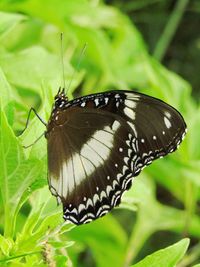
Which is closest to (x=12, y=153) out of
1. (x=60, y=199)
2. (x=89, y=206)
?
(x=60, y=199)

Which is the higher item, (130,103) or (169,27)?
(130,103)

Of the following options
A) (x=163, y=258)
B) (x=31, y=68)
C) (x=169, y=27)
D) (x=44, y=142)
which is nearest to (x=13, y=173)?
(x=44, y=142)

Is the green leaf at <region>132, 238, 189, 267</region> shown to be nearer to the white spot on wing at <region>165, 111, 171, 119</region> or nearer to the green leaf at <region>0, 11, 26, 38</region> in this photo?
the white spot on wing at <region>165, 111, 171, 119</region>

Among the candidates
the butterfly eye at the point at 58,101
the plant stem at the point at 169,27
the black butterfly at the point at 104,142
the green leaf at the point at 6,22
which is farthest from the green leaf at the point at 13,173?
the plant stem at the point at 169,27

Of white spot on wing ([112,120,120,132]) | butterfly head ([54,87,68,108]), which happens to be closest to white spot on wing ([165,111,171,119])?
white spot on wing ([112,120,120,132])

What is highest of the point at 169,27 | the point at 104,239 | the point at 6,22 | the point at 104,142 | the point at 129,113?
the point at 6,22

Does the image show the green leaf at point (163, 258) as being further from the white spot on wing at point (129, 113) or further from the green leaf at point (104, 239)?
the green leaf at point (104, 239)

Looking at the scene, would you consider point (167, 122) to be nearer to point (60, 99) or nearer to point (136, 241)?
point (60, 99)

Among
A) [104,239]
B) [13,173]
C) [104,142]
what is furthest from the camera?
[104,239]
